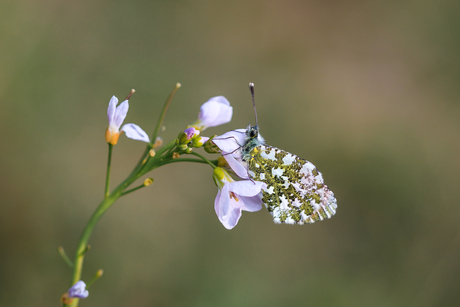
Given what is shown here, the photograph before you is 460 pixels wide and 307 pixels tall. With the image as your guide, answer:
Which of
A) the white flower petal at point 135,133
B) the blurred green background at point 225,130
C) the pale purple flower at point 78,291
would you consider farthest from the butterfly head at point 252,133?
the blurred green background at point 225,130

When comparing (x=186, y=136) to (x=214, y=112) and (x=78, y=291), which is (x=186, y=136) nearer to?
(x=214, y=112)

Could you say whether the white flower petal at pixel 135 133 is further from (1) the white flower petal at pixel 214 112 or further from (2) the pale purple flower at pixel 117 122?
(1) the white flower petal at pixel 214 112

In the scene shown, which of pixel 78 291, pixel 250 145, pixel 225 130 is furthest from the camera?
pixel 225 130

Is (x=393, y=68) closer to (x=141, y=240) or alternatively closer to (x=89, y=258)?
(x=141, y=240)

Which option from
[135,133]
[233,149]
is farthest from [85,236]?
[233,149]

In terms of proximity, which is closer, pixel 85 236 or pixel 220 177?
pixel 85 236

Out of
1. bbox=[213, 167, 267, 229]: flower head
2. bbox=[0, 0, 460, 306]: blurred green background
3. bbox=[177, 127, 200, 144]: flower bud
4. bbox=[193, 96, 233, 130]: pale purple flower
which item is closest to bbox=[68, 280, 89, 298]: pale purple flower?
bbox=[213, 167, 267, 229]: flower head
